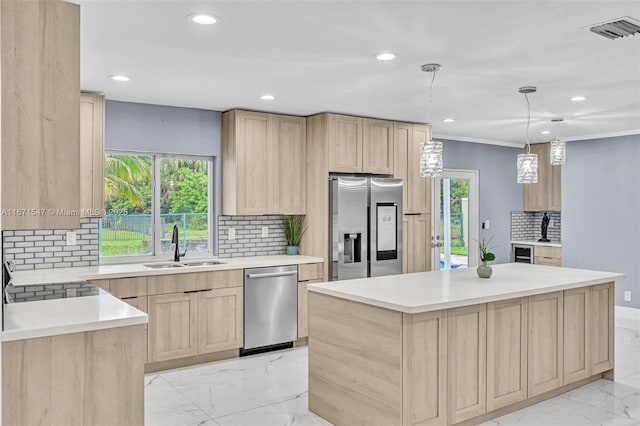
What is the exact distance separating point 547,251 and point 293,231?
4.08 meters

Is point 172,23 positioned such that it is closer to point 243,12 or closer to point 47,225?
point 243,12

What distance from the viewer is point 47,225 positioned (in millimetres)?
2299

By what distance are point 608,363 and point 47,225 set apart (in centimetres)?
428

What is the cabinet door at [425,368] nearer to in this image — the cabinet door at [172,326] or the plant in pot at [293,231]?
the cabinet door at [172,326]

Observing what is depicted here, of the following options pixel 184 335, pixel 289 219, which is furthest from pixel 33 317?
pixel 289 219

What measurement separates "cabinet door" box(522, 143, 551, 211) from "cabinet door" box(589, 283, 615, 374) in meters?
3.86

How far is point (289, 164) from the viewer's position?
5.68m

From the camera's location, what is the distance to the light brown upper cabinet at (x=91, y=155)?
4496 millimetres

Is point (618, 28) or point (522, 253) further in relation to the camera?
point (522, 253)

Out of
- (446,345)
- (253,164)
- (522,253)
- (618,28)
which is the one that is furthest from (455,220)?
(618,28)

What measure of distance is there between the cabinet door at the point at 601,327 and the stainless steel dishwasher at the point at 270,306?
2.64m

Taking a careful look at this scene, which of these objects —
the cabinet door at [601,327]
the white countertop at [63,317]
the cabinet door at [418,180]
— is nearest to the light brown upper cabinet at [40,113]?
the white countertop at [63,317]

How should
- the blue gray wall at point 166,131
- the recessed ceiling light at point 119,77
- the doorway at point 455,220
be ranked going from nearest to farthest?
the recessed ceiling light at point 119,77 < the blue gray wall at point 166,131 < the doorway at point 455,220

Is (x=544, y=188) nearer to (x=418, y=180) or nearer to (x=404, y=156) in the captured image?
(x=418, y=180)
